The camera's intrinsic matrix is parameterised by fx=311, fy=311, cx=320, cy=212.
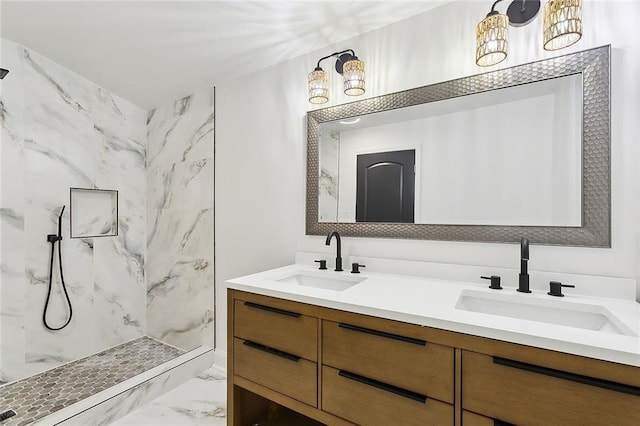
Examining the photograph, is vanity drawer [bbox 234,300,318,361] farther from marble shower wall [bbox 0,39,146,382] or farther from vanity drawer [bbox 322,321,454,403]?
marble shower wall [bbox 0,39,146,382]

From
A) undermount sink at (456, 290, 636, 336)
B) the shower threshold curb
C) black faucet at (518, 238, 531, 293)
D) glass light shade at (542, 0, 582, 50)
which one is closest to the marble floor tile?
the shower threshold curb

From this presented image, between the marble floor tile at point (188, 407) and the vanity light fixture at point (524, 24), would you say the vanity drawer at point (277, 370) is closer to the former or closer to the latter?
the marble floor tile at point (188, 407)

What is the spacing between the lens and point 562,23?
1208mm

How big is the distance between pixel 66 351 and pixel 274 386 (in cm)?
211

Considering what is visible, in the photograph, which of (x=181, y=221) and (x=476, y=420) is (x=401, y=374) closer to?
(x=476, y=420)

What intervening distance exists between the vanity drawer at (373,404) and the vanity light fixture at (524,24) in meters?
1.43

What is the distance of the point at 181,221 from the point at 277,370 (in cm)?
183

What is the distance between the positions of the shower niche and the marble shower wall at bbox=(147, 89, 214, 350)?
1.00ft

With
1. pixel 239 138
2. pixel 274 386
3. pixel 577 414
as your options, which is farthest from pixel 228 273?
pixel 577 414

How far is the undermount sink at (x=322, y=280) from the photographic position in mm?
1691

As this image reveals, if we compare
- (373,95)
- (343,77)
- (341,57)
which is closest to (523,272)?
(373,95)

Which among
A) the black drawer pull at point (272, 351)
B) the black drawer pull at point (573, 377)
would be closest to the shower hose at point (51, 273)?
the black drawer pull at point (272, 351)

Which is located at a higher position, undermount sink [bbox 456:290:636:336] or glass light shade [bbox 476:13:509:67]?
glass light shade [bbox 476:13:509:67]

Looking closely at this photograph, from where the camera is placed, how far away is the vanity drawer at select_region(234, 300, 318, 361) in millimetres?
1317
